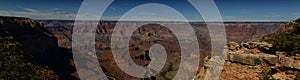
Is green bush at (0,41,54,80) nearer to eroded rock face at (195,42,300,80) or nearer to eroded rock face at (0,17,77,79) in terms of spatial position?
eroded rock face at (0,17,77,79)

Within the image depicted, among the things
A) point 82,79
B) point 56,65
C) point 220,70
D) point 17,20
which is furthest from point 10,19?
point 220,70

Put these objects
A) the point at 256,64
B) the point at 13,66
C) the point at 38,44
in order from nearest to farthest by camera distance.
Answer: the point at 256,64 < the point at 13,66 < the point at 38,44

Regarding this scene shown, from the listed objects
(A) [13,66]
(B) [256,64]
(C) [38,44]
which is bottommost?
(C) [38,44]

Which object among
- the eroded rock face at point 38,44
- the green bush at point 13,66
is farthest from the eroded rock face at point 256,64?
the eroded rock face at point 38,44

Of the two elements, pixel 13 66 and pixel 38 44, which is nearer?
pixel 13 66

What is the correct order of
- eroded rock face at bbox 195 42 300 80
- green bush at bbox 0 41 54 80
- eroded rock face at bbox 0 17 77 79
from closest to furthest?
eroded rock face at bbox 195 42 300 80 → green bush at bbox 0 41 54 80 → eroded rock face at bbox 0 17 77 79

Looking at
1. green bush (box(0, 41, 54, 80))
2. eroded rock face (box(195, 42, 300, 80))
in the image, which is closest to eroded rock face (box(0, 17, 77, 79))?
green bush (box(0, 41, 54, 80))

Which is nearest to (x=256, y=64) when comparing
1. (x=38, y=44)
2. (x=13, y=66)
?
(x=13, y=66)

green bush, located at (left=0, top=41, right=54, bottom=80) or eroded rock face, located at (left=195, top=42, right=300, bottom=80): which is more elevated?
eroded rock face, located at (left=195, top=42, right=300, bottom=80)

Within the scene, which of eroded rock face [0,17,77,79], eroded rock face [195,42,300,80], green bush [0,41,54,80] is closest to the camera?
eroded rock face [195,42,300,80]

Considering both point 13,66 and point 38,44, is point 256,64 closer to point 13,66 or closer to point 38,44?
point 13,66

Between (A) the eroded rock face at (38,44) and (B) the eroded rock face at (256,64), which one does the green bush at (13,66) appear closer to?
(A) the eroded rock face at (38,44)

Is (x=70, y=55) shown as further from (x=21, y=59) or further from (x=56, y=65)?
(x=21, y=59)
